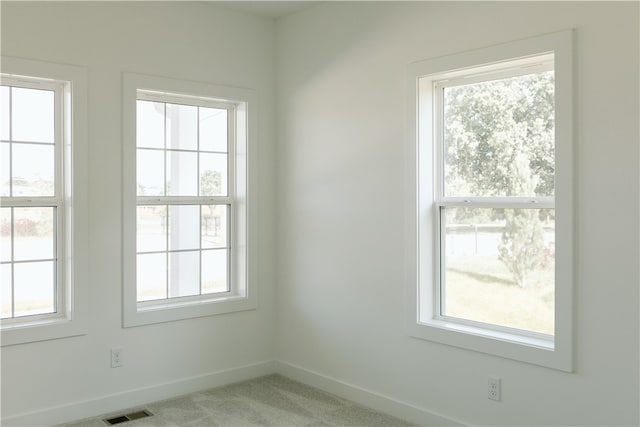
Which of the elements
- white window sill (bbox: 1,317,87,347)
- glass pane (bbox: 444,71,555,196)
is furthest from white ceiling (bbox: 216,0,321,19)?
white window sill (bbox: 1,317,87,347)

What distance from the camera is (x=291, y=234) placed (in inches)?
177

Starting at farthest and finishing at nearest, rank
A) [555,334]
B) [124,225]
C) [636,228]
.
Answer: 1. [124,225]
2. [555,334]
3. [636,228]

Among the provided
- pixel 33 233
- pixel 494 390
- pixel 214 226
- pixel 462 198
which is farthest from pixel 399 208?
pixel 33 233

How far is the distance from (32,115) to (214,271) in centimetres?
167

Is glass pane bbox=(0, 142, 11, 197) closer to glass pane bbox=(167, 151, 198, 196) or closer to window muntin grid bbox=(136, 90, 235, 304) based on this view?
window muntin grid bbox=(136, 90, 235, 304)

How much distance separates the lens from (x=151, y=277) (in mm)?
4066

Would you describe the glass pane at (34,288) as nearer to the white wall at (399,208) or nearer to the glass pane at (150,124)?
the glass pane at (150,124)

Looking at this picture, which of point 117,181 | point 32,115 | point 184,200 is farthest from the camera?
point 184,200

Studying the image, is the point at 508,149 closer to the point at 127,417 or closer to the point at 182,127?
the point at 182,127

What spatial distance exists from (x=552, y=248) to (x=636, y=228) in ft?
1.53

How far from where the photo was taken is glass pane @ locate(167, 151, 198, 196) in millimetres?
4164

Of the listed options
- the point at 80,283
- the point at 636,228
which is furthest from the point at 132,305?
the point at 636,228

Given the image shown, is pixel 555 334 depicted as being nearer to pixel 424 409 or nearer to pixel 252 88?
pixel 424 409

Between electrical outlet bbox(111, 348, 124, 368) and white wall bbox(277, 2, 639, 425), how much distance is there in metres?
1.26
